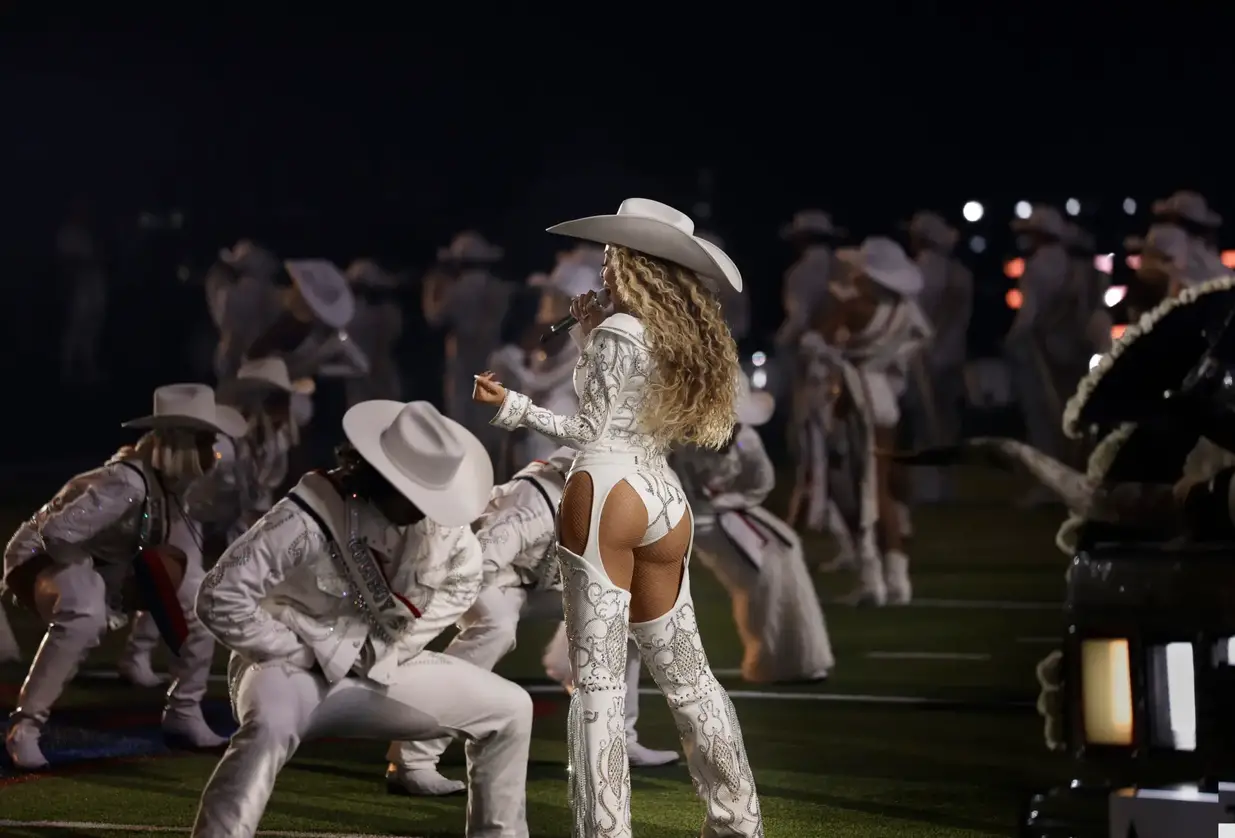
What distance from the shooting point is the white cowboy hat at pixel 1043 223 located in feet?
45.5

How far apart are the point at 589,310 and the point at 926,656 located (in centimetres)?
445

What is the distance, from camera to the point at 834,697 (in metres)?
7.51

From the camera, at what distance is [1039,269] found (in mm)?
13961

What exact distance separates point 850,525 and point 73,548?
221 inches

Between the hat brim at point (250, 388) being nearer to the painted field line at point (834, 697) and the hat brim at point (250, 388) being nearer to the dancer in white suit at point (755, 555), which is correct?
the painted field line at point (834, 697)

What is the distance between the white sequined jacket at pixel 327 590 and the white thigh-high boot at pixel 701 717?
685 mm

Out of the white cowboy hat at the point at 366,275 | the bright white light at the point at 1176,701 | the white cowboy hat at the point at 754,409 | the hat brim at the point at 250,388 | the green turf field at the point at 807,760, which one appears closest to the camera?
the bright white light at the point at 1176,701

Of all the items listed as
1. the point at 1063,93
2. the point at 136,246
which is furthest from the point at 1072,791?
the point at 136,246

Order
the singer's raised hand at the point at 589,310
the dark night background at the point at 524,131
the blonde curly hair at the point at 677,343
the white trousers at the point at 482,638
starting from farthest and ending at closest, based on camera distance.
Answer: the dark night background at the point at 524,131 < the white trousers at the point at 482,638 < the singer's raised hand at the point at 589,310 < the blonde curly hair at the point at 677,343

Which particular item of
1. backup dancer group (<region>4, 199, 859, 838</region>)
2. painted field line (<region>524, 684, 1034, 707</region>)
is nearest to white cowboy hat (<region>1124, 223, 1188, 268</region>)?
painted field line (<region>524, 684, 1034, 707</region>)

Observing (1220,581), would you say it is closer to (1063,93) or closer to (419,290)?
(1063,93)

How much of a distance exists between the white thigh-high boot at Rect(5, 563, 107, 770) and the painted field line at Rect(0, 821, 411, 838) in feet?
2.67

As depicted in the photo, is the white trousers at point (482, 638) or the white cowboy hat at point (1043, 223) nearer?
the white trousers at point (482, 638)

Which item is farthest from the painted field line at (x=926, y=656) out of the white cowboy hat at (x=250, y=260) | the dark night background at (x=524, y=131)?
the dark night background at (x=524, y=131)
